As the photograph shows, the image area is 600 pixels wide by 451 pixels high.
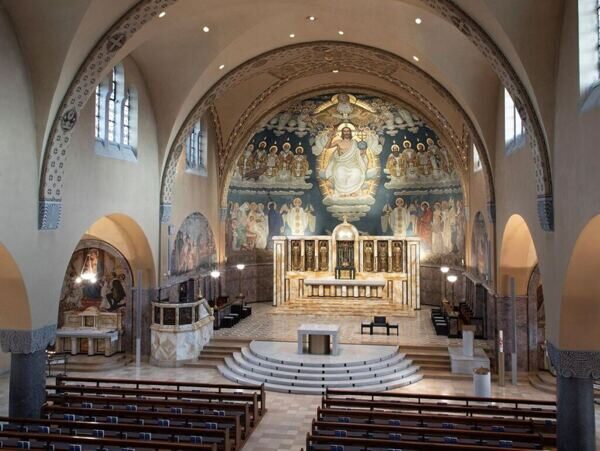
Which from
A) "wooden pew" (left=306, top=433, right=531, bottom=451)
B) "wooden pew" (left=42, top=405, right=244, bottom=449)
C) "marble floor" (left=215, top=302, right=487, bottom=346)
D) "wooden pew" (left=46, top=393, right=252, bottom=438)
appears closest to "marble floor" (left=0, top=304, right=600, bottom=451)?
"marble floor" (left=215, top=302, right=487, bottom=346)

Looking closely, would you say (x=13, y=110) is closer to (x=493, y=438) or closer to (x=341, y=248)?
(x=493, y=438)

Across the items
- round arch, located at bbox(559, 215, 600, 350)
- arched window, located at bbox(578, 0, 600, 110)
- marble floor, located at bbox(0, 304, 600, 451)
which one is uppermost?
arched window, located at bbox(578, 0, 600, 110)

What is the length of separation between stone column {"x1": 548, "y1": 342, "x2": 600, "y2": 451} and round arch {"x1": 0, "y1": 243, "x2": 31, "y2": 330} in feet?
38.8

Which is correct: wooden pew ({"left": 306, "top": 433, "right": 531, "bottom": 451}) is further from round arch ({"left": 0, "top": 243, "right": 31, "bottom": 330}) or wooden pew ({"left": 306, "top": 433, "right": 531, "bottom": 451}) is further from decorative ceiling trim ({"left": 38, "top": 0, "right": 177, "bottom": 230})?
decorative ceiling trim ({"left": 38, "top": 0, "right": 177, "bottom": 230})

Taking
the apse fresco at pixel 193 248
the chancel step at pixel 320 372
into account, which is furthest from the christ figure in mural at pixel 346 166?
the chancel step at pixel 320 372

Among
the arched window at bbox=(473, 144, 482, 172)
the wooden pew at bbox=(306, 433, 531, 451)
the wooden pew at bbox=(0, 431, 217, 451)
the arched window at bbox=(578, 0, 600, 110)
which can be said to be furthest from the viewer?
the arched window at bbox=(473, 144, 482, 172)

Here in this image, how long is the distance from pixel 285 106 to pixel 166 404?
696 inches

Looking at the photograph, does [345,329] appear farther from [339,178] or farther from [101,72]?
[101,72]

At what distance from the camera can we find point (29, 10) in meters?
12.7

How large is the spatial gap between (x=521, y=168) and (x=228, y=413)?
Result: 32.3 ft

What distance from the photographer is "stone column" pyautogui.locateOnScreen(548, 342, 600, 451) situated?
37.8ft

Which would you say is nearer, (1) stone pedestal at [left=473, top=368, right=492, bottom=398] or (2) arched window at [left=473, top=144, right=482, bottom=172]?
(1) stone pedestal at [left=473, top=368, right=492, bottom=398]

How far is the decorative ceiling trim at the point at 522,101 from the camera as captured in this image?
39.1 feet

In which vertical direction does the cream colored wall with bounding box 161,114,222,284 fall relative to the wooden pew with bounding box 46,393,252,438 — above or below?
above
